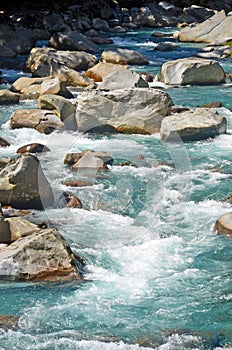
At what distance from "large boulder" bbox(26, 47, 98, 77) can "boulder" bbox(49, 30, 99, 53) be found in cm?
348

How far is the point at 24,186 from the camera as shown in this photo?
10594 mm

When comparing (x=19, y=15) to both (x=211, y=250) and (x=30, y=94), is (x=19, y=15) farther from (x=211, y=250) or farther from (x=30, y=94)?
(x=211, y=250)

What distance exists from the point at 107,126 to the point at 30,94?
154 inches

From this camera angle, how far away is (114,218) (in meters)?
10.5

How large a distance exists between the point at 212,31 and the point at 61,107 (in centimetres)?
1553

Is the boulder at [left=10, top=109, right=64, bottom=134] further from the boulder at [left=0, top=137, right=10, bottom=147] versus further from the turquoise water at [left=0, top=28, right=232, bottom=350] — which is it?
the boulder at [left=0, top=137, right=10, bottom=147]

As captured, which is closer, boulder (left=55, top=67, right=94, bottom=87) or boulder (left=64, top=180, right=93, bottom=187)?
boulder (left=64, top=180, right=93, bottom=187)

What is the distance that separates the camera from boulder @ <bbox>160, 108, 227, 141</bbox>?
46.2 ft

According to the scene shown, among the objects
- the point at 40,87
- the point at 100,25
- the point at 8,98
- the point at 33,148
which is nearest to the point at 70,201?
the point at 33,148

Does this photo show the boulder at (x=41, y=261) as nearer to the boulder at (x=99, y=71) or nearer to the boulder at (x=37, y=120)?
the boulder at (x=37, y=120)

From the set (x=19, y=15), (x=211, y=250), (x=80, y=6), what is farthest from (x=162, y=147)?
(x=80, y=6)

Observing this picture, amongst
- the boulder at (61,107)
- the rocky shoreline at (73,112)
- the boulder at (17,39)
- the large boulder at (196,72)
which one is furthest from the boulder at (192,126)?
the boulder at (17,39)

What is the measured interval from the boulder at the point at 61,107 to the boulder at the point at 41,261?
6.88m

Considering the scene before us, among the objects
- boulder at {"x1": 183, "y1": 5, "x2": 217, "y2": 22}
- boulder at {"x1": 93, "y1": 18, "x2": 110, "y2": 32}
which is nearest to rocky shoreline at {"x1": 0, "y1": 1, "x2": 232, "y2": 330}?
boulder at {"x1": 93, "y1": 18, "x2": 110, "y2": 32}
